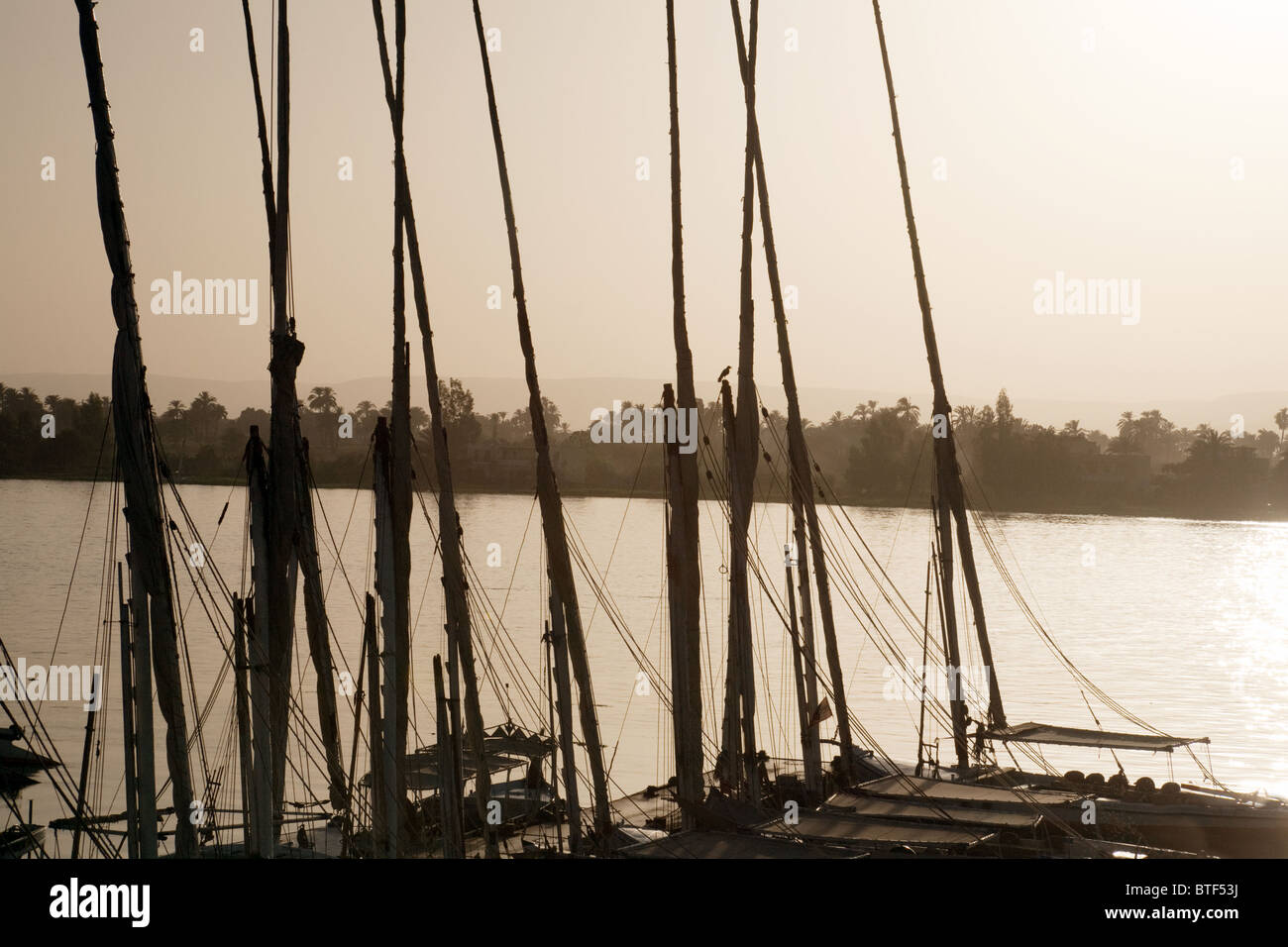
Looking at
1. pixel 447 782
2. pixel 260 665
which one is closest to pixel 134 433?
pixel 260 665

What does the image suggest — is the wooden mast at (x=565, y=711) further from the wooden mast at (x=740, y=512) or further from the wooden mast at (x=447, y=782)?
the wooden mast at (x=740, y=512)

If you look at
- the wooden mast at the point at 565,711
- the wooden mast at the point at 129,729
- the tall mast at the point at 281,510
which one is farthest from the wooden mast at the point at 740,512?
the wooden mast at the point at 129,729

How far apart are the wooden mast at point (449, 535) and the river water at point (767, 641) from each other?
5.32 ft

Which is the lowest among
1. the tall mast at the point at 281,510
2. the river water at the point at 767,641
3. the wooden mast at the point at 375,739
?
the river water at the point at 767,641

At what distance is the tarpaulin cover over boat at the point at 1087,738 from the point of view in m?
32.6

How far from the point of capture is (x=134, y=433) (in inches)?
787

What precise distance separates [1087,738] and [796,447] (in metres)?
9.84

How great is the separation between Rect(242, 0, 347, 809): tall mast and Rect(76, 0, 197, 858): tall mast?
465 centimetres

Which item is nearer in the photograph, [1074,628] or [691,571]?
[691,571]

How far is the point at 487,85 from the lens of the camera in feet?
105

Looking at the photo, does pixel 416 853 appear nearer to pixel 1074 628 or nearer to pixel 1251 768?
pixel 1251 768
